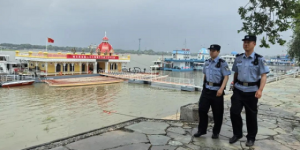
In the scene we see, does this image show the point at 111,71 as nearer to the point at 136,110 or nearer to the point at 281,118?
the point at 136,110

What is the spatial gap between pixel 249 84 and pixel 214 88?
0.53 meters

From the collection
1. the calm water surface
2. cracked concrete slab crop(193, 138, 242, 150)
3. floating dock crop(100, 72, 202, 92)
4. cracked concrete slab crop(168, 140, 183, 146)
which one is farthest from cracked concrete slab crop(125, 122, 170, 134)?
floating dock crop(100, 72, 202, 92)

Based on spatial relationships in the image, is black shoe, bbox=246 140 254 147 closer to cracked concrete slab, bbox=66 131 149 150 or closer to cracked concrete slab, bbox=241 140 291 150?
cracked concrete slab, bbox=241 140 291 150

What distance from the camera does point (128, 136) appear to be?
3.73 meters

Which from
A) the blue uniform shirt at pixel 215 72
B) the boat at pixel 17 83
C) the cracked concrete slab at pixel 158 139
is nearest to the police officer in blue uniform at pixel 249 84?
the blue uniform shirt at pixel 215 72

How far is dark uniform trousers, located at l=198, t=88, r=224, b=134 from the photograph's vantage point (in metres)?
3.59

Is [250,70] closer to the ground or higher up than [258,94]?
higher up

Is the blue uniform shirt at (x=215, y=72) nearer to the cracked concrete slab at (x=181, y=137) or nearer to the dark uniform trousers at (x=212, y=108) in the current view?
the dark uniform trousers at (x=212, y=108)

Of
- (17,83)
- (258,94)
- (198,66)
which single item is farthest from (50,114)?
(198,66)

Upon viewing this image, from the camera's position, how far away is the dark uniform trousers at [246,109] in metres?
3.35

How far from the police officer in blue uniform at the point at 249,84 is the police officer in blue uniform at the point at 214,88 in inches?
8.0

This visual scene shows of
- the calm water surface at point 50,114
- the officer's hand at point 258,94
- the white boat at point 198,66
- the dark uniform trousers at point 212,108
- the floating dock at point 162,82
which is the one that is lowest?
the calm water surface at point 50,114

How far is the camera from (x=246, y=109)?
342 cm

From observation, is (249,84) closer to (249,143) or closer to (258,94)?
(258,94)
